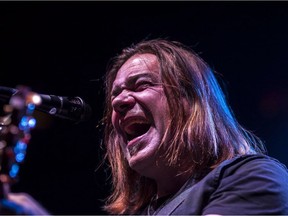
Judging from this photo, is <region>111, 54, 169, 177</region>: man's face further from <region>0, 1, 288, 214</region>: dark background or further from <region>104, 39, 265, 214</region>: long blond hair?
<region>0, 1, 288, 214</region>: dark background

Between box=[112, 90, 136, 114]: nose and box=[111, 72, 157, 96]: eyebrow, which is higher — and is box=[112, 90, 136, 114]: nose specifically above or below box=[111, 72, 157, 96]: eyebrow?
below

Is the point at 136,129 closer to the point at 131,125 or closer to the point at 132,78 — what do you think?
the point at 131,125

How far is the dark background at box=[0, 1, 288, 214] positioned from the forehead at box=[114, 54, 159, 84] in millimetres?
772

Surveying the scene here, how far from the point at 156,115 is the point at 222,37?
1173 millimetres

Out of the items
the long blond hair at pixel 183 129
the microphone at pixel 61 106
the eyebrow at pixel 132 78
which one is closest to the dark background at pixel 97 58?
the long blond hair at pixel 183 129

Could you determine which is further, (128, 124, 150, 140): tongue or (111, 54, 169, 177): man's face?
(128, 124, 150, 140): tongue

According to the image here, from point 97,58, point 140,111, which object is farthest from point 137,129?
point 97,58

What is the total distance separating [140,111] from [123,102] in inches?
3.9

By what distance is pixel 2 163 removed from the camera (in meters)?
0.81

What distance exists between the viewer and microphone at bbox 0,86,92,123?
4.37 feet

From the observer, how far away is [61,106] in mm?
1422

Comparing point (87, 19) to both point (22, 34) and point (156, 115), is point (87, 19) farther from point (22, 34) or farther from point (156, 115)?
point (156, 115)

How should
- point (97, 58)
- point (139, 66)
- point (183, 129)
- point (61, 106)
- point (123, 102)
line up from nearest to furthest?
1. point (61, 106)
2. point (183, 129)
3. point (123, 102)
4. point (139, 66)
5. point (97, 58)

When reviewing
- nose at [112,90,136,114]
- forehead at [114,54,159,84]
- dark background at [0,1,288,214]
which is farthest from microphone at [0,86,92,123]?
dark background at [0,1,288,214]
